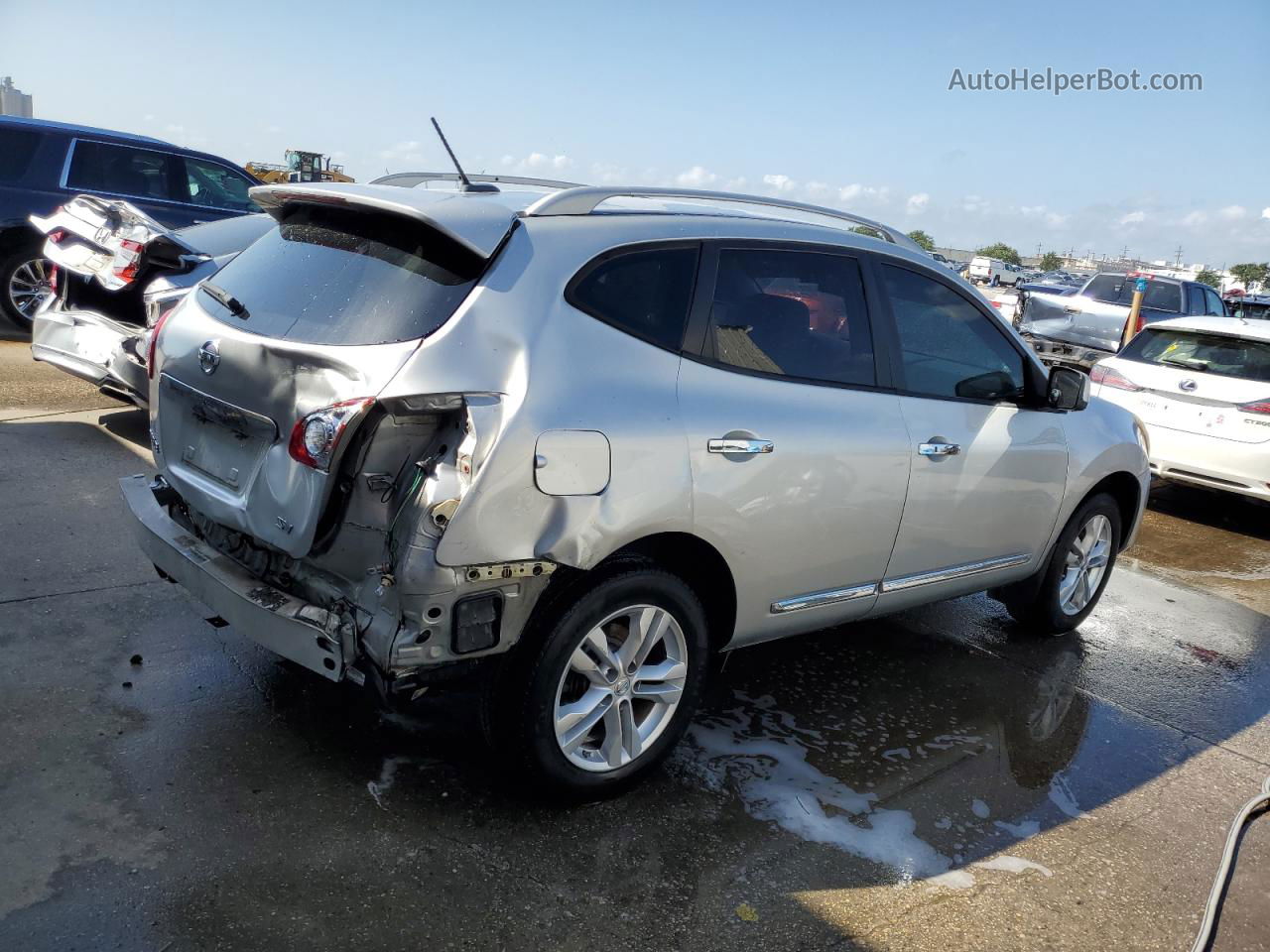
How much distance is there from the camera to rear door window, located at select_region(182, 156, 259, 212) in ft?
33.5

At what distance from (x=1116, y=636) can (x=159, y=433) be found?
479cm

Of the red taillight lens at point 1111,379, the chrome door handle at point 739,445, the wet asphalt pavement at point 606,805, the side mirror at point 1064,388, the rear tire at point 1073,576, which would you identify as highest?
the side mirror at point 1064,388

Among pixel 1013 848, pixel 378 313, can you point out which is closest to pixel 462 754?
pixel 378 313

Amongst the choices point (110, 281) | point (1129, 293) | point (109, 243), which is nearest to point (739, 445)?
point (110, 281)

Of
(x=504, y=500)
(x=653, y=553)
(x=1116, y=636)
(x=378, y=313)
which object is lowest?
(x=1116, y=636)

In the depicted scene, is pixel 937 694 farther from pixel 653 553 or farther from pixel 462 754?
pixel 462 754

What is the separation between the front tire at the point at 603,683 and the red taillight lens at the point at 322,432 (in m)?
0.76

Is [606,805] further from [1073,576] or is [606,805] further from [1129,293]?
[1129,293]

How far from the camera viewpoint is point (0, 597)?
4.14 meters

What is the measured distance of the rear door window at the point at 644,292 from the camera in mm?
3131

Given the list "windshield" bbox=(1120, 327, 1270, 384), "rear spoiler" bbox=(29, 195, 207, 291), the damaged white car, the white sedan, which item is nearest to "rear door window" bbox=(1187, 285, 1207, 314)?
the white sedan

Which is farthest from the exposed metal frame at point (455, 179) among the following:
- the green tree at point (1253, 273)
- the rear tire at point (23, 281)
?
the green tree at point (1253, 273)

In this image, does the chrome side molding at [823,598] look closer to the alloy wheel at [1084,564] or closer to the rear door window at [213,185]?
the alloy wheel at [1084,564]

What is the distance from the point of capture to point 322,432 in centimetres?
286
